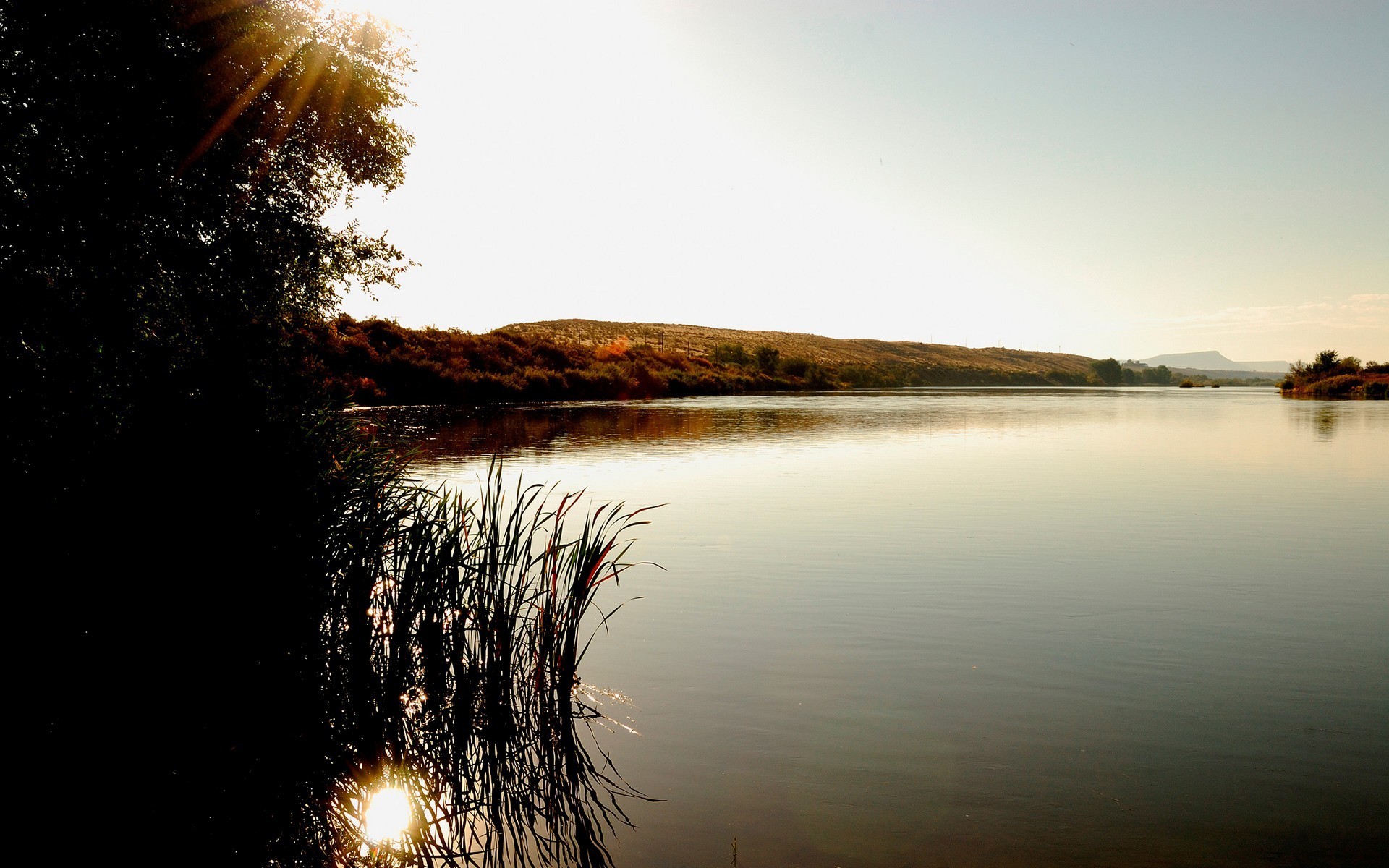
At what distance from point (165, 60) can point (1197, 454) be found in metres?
27.5

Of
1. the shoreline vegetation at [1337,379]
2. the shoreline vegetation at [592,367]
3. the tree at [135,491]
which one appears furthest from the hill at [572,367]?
the shoreline vegetation at [1337,379]

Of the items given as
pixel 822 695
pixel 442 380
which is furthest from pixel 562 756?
pixel 442 380

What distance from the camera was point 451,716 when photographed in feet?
18.4

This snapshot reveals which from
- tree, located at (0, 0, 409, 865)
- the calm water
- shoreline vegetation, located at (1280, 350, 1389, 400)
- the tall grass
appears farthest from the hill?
shoreline vegetation, located at (1280, 350, 1389, 400)

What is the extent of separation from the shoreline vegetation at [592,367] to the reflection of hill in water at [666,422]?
3734 mm

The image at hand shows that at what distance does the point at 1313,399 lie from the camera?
67.5 m

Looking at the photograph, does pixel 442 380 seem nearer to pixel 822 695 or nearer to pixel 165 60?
pixel 165 60

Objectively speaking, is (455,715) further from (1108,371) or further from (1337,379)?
(1108,371)

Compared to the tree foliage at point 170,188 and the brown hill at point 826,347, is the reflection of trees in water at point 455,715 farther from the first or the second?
the brown hill at point 826,347

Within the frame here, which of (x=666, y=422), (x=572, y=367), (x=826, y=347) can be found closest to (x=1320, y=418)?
(x=666, y=422)

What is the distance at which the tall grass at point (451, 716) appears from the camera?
15.3 feet

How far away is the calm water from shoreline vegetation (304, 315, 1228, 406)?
6.24m

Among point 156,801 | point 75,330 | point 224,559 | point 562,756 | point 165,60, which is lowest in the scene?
point 562,756

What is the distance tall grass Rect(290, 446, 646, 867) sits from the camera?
465cm
